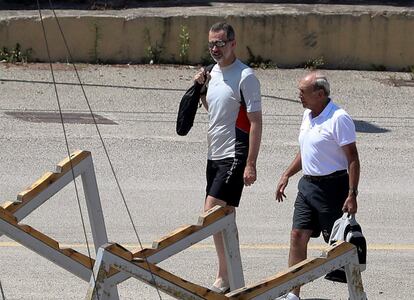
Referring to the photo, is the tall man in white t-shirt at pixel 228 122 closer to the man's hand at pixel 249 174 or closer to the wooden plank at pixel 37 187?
the man's hand at pixel 249 174

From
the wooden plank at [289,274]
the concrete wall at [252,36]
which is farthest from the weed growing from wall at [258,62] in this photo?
the wooden plank at [289,274]

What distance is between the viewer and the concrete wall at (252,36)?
15992mm

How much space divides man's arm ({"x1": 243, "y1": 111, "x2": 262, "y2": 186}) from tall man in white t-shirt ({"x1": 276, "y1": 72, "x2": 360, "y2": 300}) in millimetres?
313

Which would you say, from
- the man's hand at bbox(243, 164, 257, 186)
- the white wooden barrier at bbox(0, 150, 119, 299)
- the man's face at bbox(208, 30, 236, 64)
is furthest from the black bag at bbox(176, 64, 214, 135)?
the white wooden barrier at bbox(0, 150, 119, 299)

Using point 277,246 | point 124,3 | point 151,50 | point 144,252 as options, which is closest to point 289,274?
point 144,252

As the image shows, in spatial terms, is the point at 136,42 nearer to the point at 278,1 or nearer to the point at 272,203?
the point at 278,1

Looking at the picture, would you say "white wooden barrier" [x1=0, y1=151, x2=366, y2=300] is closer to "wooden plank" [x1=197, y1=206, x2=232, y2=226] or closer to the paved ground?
"wooden plank" [x1=197, y1=206, x2=232, y2=226]

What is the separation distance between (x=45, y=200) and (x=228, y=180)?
6.53 feet

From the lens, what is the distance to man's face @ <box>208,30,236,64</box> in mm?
7910

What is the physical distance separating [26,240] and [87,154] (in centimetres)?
99

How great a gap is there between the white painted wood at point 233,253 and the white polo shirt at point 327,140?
178 cm

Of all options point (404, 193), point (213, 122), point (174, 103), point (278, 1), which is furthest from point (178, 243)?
point (278, 1)

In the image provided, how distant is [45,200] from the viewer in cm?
634

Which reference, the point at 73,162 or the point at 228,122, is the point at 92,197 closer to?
the point at 73,162
